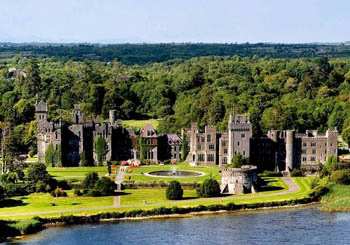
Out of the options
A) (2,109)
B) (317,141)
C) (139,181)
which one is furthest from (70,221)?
(2,109)

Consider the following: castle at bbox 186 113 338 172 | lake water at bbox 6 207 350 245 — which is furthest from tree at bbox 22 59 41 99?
lake water at bbox 6 207 350 245

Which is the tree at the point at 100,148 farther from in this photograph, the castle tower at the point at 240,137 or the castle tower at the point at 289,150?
the castle tower at the point at 289,150

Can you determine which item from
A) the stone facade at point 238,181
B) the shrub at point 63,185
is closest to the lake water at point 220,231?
the stone facade at point 238,181

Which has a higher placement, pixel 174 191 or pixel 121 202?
pixel 174 191

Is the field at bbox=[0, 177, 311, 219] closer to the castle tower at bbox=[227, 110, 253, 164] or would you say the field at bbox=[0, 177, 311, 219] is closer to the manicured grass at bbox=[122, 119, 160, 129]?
the castle tower at bbox=[227, 110, 253, 164]

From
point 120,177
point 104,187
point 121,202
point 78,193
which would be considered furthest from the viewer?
point 120,177

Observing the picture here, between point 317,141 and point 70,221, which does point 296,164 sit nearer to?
point 317,141

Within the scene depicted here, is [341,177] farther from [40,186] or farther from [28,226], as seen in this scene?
[28,226]

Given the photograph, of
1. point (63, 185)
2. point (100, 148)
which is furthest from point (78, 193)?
point (100, 148)

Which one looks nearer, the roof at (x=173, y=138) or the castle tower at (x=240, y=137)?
the castle tower at (x=240, y=137)
